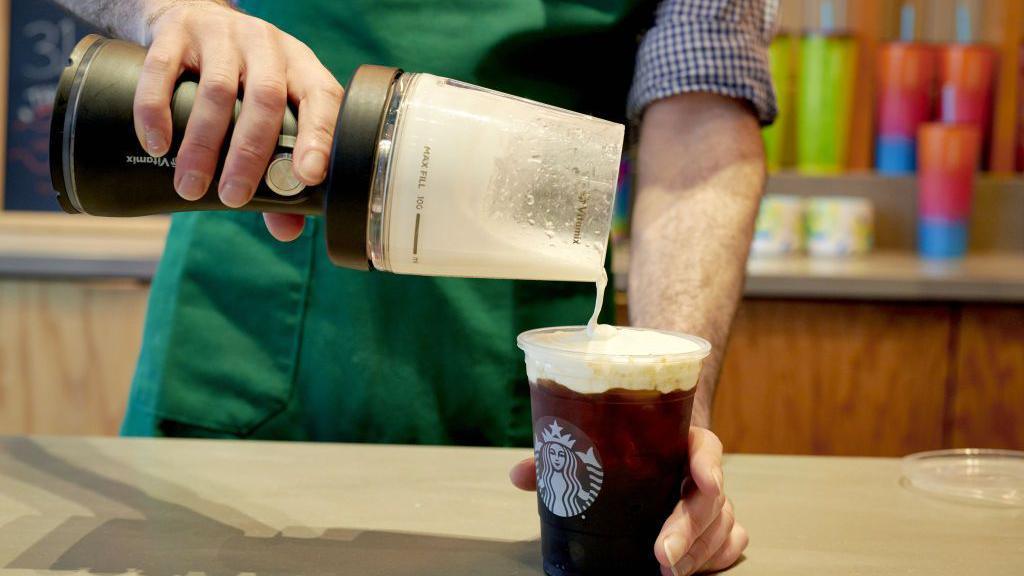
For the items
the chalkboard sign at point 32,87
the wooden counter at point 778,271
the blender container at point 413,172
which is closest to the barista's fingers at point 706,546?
the blender container at point 413,172

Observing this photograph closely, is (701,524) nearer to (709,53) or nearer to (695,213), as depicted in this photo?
(695,213)

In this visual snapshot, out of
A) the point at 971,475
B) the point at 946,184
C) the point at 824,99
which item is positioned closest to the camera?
the point at 971,475

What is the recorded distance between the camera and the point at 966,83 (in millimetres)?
2627

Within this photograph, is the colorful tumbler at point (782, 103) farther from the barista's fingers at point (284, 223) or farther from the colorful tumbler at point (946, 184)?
the barista's fingers at point (284, 223)

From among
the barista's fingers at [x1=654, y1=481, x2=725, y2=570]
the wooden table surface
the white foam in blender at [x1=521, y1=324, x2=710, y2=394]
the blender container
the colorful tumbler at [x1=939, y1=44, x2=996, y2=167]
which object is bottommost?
the wooden table surface

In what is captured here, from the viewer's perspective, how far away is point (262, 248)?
1350 mm

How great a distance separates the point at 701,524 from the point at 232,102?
48cm

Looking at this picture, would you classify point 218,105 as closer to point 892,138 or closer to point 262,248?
point 262,248

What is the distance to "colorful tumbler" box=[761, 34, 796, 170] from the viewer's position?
8.91ft

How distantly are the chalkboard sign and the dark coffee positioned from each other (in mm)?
2172

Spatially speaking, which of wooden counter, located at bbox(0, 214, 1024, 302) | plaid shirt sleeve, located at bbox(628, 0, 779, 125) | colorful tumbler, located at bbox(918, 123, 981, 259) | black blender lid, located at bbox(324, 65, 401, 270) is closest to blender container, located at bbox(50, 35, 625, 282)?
black blender lid, located at bbox(324, 65, 401, 270)

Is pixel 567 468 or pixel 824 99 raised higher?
pixel 824 99

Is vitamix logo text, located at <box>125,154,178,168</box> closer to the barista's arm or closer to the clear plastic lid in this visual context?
the barista's arm

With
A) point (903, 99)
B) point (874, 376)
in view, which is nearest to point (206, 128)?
point (874, 376)
